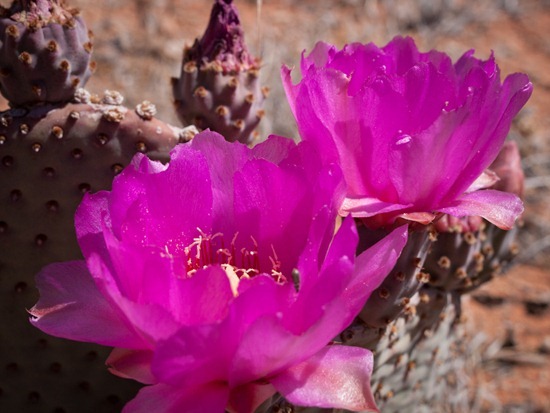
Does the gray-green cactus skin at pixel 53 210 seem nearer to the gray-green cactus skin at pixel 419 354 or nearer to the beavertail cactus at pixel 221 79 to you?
the beavertail cactus at pixel 221 79

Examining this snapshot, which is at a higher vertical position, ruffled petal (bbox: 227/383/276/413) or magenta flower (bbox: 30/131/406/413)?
magenta flower (bbox: 30/131/406/413)

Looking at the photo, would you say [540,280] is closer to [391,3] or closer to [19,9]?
[391,3]

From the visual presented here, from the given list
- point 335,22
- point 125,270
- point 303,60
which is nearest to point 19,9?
point 303,60

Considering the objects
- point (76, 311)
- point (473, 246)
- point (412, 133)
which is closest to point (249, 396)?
point (76, 311)

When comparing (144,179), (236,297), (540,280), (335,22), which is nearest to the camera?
(236,297)

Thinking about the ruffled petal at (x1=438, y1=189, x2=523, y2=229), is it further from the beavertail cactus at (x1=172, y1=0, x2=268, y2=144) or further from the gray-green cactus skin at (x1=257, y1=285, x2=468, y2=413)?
the beavertail cactus at (x1=172, y1=0, x2=268, y2=144)

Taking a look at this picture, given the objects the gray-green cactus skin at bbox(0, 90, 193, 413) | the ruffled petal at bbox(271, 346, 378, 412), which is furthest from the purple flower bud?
the ruffled petal at bbox(271, 346, 378, 412)

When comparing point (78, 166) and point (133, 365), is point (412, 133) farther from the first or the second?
point (78, 166)
